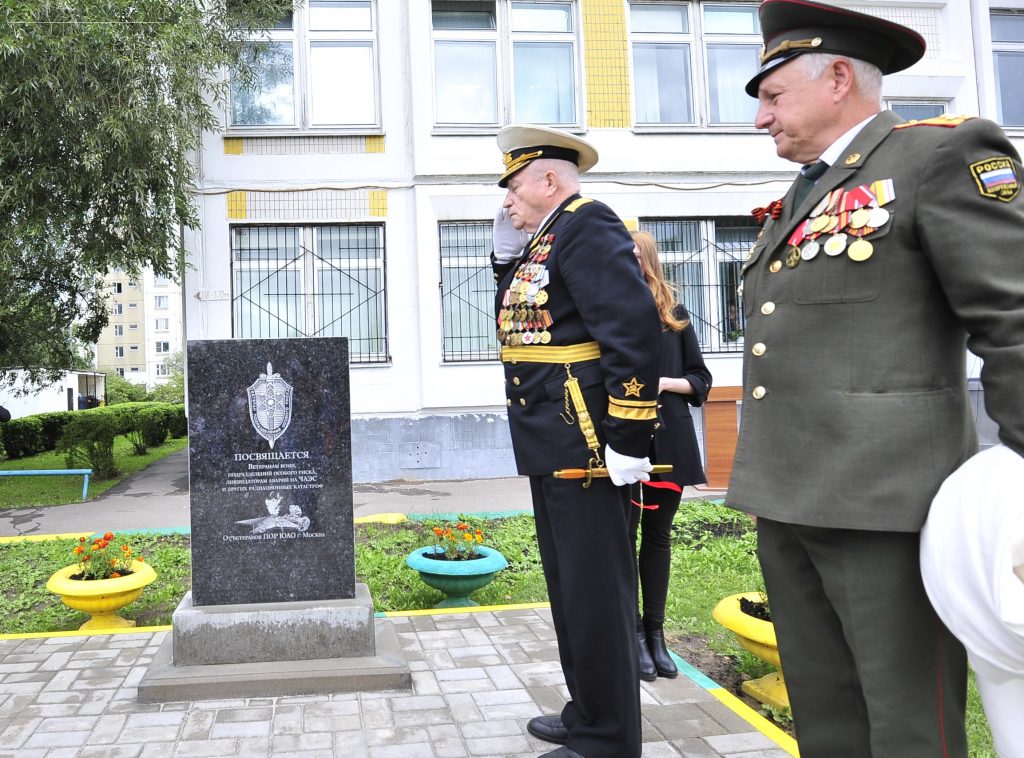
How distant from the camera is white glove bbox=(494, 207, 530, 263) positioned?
9.85 ft

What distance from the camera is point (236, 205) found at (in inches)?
443

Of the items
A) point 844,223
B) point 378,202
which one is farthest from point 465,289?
point 844,223

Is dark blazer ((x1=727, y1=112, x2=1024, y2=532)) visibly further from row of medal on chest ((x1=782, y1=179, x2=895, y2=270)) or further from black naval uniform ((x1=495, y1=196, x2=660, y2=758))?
black naval uniform ((x1=495, y1=196, x2=660, y2=758))

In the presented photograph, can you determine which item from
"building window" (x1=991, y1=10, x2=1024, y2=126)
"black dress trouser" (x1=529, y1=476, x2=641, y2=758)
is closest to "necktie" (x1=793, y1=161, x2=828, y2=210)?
"black dress trouser" (x1=529, y1=476, x2=641, y2=758)

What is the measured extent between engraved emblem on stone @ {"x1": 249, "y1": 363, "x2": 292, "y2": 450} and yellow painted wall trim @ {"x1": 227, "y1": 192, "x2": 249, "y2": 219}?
8.32m

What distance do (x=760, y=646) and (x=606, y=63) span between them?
10.3m

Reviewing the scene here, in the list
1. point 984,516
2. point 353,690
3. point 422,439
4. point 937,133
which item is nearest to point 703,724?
point 353,690

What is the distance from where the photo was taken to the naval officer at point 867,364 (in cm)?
149

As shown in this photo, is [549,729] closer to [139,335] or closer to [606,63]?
[606,63]

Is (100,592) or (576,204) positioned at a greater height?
(576,204)

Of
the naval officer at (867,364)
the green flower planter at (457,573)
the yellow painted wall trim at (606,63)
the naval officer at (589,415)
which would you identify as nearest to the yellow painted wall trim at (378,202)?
the yellow painted wall trim at (606,63)

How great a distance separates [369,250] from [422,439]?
9.51 ft

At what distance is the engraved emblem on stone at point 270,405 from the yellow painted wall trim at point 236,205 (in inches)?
327

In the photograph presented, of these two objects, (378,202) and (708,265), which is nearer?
(378,202)
